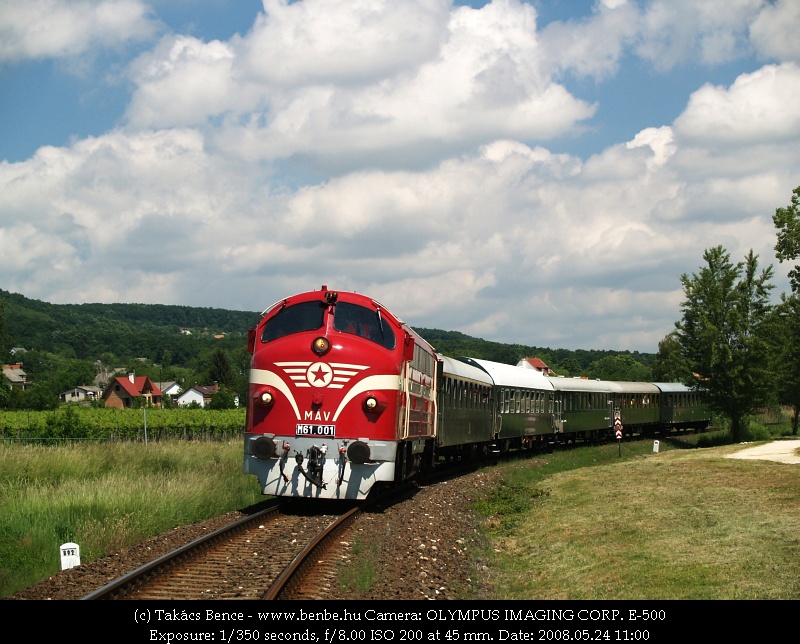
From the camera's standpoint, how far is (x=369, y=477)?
1527 centimetres

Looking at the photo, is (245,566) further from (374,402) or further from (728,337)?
(728,337)

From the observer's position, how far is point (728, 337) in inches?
2000

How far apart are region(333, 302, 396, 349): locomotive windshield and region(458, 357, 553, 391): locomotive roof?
16266mm

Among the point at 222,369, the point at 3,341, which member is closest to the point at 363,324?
the point at 3,341

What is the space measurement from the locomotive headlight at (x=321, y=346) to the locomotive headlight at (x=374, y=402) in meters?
1.07

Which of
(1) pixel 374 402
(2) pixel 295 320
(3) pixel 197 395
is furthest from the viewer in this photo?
(3) pixel 197 395

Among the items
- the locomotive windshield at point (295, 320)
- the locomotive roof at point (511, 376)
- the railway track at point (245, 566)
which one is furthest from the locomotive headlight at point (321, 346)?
the locomotive roof at point (511, 376)

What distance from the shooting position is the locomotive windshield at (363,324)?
1587 centimetres

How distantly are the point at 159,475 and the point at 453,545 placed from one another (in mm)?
8291

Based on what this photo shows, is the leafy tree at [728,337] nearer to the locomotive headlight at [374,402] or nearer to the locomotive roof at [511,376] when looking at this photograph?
the locomotive roof at [511,376]

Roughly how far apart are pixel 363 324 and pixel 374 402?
5.05ft

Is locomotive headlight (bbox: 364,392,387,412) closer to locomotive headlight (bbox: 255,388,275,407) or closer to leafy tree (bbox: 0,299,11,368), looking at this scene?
locomotive headlight (bbox: 255,388,275,407)
